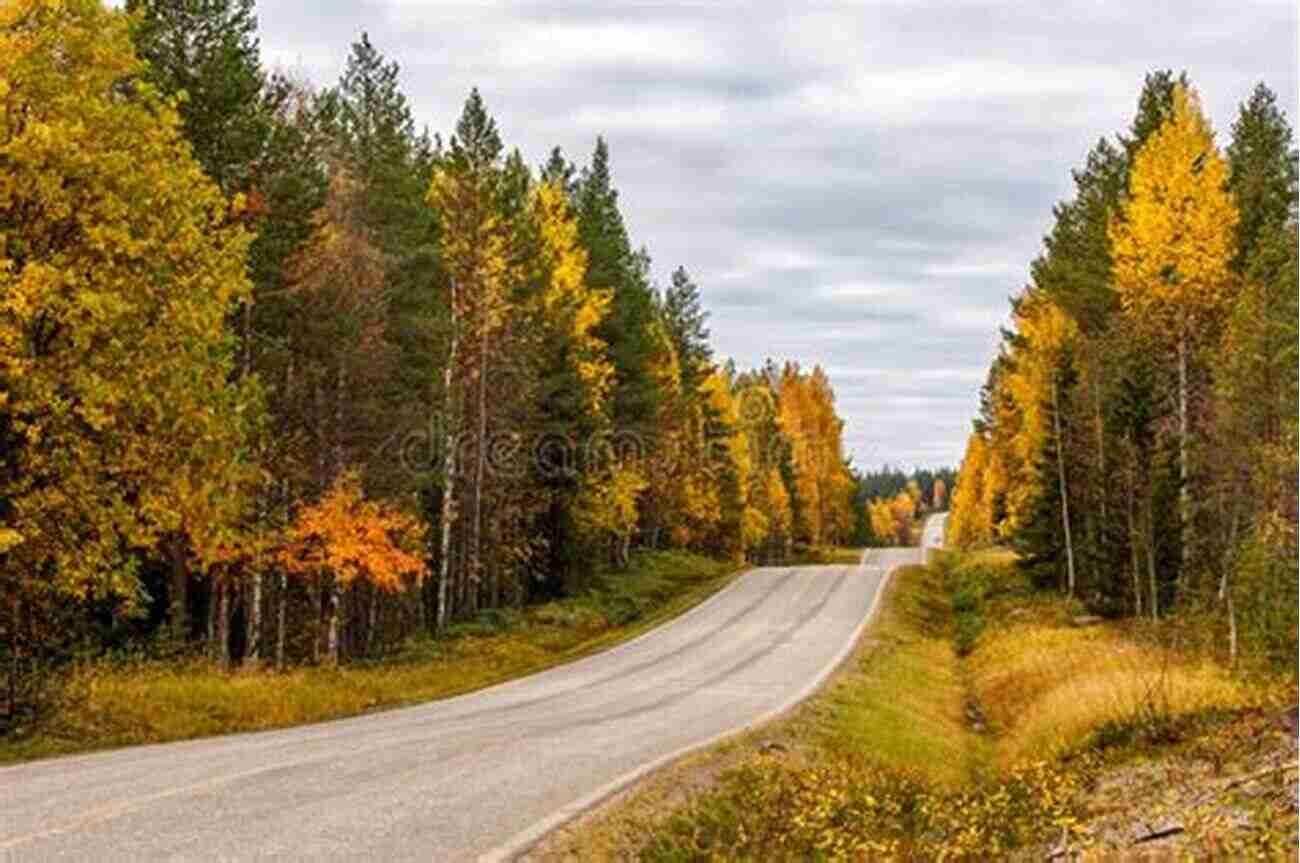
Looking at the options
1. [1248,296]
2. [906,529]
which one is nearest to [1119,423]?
[1248,296]

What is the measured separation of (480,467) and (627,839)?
2805 cm

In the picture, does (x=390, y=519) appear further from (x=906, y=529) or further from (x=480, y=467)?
(x=906, y=529)

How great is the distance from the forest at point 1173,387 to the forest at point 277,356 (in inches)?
593

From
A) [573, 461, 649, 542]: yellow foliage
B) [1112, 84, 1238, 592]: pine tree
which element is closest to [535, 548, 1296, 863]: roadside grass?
[1112, 84, 1238, 592]: pine tree

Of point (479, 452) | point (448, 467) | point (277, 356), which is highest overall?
point (277, 356)

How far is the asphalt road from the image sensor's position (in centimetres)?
882

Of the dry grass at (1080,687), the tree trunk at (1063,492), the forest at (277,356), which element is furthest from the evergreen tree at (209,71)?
the tree trunk at (1063,492)

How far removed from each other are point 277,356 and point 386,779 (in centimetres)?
1696

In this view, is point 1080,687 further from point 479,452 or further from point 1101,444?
point 479,452

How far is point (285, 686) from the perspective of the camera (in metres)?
20.3

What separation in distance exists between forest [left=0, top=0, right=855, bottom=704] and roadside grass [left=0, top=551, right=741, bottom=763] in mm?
1148

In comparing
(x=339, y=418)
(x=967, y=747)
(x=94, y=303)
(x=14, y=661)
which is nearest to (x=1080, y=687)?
(x=967, y=747)

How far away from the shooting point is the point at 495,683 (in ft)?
81.2

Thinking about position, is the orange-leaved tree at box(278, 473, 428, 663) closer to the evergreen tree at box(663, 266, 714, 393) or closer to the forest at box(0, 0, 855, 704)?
the forest at box(0, 0, 855, 704)
